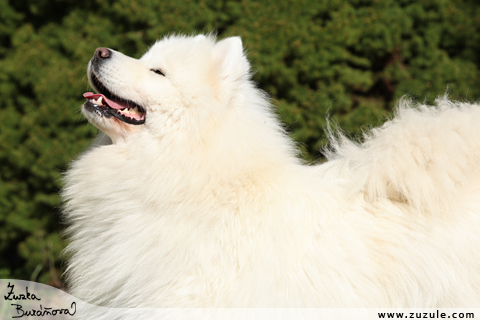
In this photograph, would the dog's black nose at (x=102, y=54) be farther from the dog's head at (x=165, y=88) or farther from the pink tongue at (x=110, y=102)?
the pink tongue at (x=110, y=102)

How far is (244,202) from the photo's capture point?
269cm

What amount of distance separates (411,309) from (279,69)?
346 cm

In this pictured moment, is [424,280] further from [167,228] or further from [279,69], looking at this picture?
[279,69]

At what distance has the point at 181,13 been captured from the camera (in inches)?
213

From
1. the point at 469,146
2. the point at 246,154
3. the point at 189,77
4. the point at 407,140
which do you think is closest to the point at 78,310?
the point at 246,154

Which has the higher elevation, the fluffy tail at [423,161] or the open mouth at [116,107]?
the fluffy tail at [423,161]

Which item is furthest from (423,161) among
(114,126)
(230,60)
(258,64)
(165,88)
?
(258,64)

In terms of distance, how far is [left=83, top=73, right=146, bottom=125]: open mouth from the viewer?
2.98 m

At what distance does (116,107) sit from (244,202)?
1.10 metres

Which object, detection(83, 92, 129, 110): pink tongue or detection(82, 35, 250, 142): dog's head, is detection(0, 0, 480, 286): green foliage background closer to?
detection(82, 35, 250, 142): dog's head

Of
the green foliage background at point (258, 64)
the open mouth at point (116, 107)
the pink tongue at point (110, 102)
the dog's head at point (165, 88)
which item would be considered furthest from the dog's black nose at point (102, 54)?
the green foliage background at point (258, 64)

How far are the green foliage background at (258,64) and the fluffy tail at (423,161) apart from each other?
2.25 meters

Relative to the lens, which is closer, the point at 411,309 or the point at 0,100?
the point at 411,309

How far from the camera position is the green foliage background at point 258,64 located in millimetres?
5328
